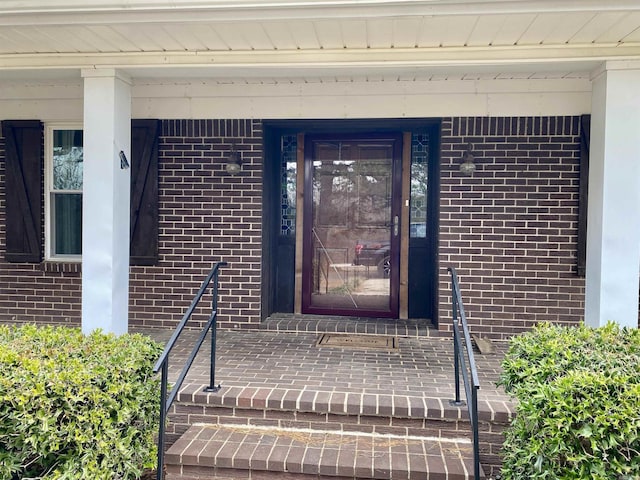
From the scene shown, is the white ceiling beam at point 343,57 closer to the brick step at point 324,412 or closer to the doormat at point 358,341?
the brick step at point 324,412

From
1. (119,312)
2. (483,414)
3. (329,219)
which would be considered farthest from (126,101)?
(483,414)

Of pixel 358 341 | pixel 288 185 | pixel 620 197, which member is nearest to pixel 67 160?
pixel 288 185

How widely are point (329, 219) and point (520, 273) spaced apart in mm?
2052

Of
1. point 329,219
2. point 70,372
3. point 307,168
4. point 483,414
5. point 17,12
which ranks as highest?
point 17,12

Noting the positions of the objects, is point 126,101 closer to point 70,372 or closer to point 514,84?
point 70,372

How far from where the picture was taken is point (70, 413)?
6.97 feet

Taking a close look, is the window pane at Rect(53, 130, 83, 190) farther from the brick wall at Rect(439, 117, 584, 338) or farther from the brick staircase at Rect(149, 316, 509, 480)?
the brick wall at Rect(439, 117, 584, 338)

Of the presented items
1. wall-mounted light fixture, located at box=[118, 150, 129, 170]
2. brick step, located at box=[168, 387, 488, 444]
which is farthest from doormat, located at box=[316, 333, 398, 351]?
wall-mounted light fixture, located at box=[118, 150, 129, 170]

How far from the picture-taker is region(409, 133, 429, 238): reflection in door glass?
508 cm

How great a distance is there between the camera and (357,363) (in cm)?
380

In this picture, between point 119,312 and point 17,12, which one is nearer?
point 17,12

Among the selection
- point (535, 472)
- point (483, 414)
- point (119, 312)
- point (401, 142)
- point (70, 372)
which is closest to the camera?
point (535, 472)

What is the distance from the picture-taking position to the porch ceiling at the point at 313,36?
108 inches

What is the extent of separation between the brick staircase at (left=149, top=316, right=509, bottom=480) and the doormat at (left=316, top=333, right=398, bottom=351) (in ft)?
3.11
